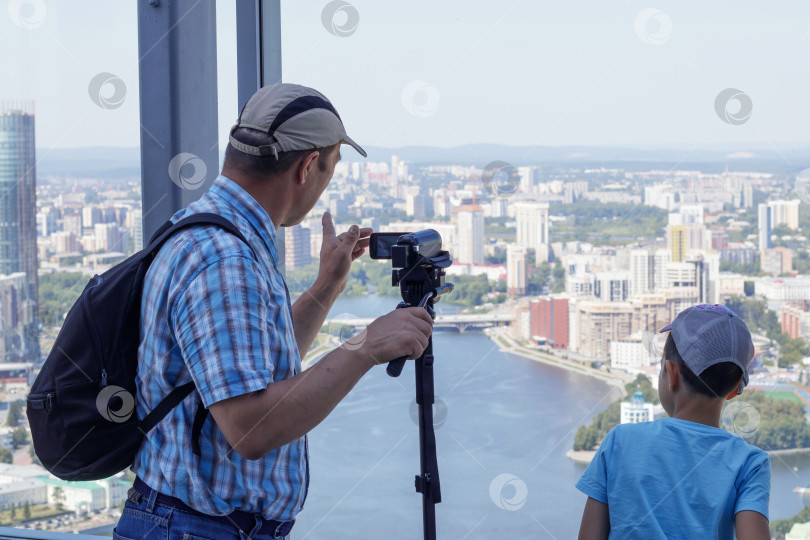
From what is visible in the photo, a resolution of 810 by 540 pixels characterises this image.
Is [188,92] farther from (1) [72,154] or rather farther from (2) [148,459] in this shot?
(2) [148,459]

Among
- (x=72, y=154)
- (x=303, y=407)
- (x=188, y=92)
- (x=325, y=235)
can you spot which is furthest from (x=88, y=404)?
(x=72, y=154)

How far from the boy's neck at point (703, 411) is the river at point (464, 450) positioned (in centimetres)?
72

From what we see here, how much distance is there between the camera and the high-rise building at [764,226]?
202 cm

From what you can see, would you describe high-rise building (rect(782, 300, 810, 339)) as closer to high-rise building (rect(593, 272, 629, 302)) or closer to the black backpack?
high-rise building (rect(593, 272, 629, 302))

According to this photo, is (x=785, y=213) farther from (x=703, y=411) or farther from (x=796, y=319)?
(x=703, y=411)

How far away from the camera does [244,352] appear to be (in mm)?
1057

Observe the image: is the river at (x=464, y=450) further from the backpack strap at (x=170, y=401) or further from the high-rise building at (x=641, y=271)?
the backpack strap at (x=170, y=401)

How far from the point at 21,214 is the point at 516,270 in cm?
209

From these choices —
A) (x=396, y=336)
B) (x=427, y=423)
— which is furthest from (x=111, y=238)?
(x=396, y=336)

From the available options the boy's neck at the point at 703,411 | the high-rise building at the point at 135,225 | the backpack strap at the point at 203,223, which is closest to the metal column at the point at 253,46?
the high-rise building at the point at 135,225

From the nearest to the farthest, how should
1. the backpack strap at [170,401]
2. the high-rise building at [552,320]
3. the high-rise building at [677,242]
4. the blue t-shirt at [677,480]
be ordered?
the backpack strap at [170,401], the blue t-shirt at [677,480], the high-rise building at [677,242], the high-rise building at [552,320]

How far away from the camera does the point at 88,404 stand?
3.99ft

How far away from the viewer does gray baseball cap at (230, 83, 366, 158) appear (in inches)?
48.3

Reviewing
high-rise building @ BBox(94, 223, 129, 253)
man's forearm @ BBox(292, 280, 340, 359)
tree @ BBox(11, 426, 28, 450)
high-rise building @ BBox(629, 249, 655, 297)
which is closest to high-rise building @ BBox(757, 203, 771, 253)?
high-rise building @ BBox(629, 249, 655, 297)
